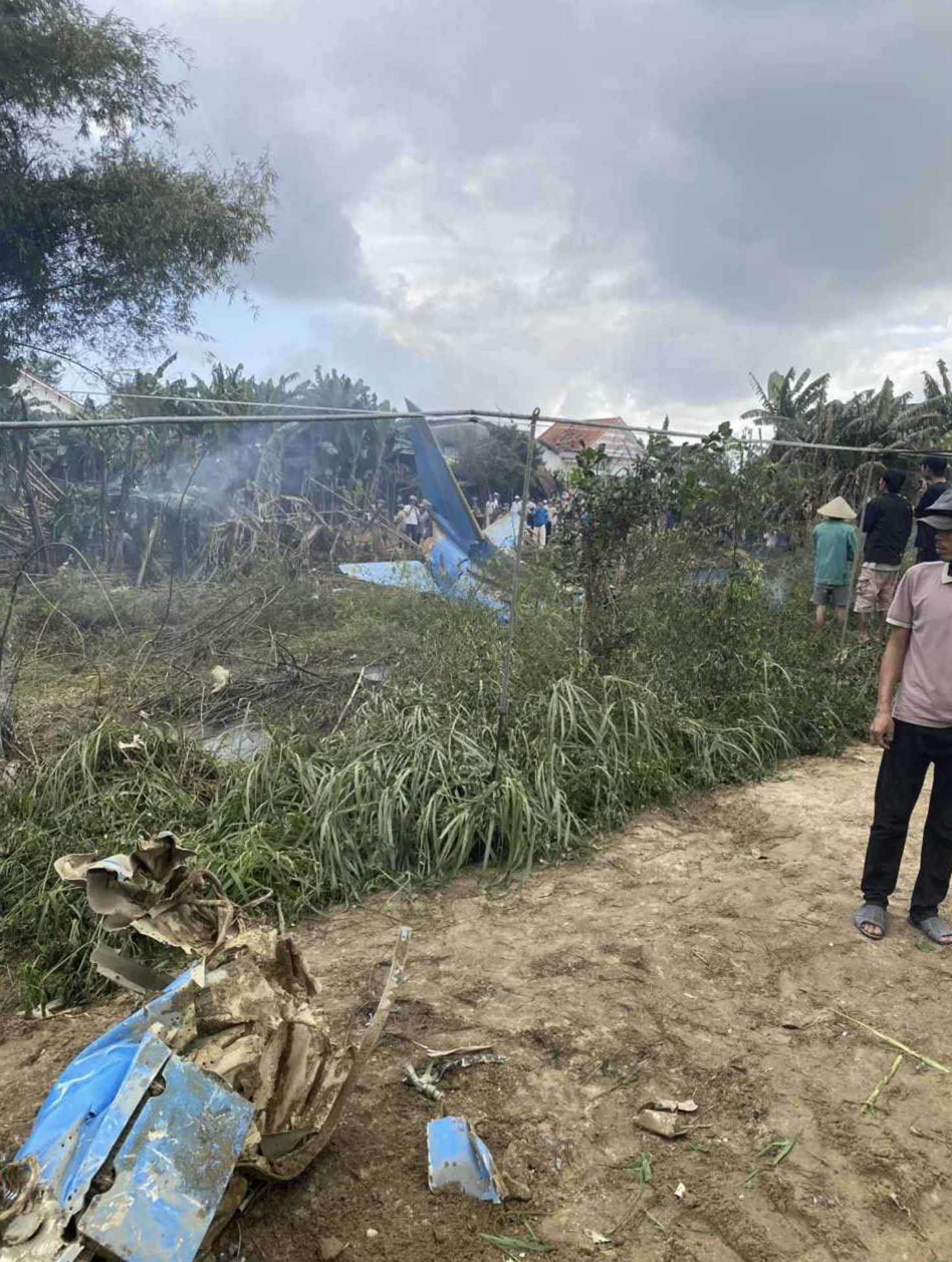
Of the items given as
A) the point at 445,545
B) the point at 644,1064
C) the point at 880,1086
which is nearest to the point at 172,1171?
the point at 644,1064

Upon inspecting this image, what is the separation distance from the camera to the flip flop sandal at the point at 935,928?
Result: 3.04 m

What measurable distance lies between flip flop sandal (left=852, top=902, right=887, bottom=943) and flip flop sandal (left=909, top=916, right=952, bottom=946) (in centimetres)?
3

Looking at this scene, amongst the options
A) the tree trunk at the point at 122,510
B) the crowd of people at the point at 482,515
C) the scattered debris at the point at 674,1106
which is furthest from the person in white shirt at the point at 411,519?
the scattered debris at the point at 674,1106

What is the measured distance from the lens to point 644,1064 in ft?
7.71

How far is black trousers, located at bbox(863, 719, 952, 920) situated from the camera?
2.97m

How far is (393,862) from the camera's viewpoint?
3658 millimetres

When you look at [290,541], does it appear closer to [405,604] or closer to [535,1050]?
[405,604]

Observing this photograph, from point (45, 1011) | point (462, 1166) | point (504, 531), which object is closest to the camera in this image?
point (462, 1166)

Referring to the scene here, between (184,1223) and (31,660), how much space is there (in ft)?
12.4

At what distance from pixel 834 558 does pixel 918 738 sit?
3.96 metres

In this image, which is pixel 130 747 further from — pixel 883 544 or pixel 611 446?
pixel 883 544

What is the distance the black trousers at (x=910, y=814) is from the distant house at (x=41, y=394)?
23.5 feet

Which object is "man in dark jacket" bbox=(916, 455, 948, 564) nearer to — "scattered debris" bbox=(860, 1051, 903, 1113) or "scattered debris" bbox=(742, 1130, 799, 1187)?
"scattered debris" bbox=(860, 1051, 903, 1113)

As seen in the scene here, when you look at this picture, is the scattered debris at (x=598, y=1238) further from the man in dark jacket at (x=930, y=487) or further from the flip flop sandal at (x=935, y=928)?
the man in dark jacket at (x=930, y=487)
